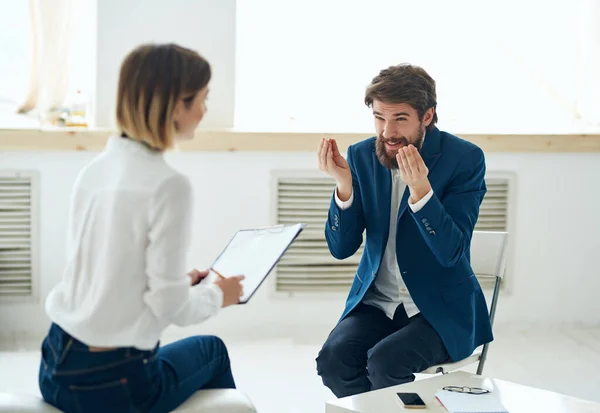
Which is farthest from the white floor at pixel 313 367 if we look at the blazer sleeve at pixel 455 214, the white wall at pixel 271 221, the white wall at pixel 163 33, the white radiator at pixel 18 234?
the white wall at pixel 163 33

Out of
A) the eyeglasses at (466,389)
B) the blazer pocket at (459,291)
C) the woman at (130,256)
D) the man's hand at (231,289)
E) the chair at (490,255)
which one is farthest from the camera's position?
the chair at (490,255)

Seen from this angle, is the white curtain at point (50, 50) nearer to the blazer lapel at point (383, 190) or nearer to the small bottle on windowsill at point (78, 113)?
the small bottle on windowsill at point (78, 113)

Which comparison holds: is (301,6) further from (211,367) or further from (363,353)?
(211,367)

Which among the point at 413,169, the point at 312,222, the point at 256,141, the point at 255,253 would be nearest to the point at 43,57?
the point at 256,141

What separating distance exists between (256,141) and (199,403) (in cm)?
212

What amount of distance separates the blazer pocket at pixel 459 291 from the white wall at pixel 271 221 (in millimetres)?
1502

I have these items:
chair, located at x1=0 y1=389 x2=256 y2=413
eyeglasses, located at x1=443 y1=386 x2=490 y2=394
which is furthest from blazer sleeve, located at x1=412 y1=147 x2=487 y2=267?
chair, located at x1=0 y1=389 x2=256 y2=413

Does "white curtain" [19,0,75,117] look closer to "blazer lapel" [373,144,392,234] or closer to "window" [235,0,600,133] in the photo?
"window" [235,0,600,133]

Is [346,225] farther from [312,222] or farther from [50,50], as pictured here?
[50,50]

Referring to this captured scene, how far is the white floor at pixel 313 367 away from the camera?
3.09 m

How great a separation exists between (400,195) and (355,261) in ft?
4.89

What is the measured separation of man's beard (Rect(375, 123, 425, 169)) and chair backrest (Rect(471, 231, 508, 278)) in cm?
38

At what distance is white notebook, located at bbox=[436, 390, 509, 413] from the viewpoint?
1893 mm

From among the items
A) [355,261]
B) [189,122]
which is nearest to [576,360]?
[355,261]
